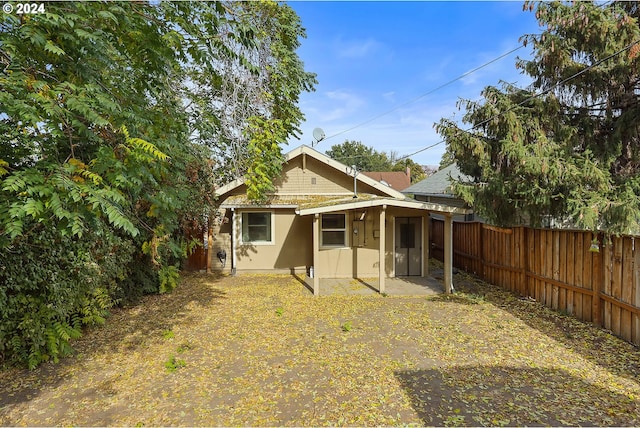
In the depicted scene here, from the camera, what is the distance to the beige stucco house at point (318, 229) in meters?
11.0

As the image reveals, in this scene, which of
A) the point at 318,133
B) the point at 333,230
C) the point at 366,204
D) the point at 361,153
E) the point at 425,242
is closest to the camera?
the point at 366,204

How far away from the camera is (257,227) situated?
37.9 ft

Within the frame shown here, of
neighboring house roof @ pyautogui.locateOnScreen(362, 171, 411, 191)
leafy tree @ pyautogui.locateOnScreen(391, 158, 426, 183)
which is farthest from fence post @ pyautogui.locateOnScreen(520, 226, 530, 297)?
leafy tree @ pyautogui.locateOnScreen(391, 158, 426, 183)

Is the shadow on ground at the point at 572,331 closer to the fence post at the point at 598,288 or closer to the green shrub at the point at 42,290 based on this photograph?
the fence post at the point at 598,288

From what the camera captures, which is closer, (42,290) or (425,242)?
(42,290)

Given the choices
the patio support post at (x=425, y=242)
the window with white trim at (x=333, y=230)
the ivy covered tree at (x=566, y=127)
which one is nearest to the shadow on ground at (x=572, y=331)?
the patio support post at (x=425, y=242)

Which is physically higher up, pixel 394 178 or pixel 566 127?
pixel 394 178

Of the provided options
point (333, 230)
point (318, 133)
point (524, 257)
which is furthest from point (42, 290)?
point (318, 133)

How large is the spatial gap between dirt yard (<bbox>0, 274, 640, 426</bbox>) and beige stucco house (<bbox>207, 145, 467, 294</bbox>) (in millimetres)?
3520

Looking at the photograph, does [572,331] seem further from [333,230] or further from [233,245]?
[233,245]

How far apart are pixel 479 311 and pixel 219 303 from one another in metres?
6.33

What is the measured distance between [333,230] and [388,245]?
6.30 feet

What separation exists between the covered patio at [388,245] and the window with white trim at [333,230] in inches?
6.8

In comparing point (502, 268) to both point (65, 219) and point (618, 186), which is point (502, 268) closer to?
point (618, 186)
